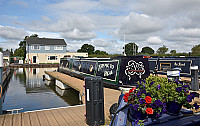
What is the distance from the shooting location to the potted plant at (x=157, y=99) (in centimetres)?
205

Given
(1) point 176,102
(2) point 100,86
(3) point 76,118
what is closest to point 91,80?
(2) point 100,86

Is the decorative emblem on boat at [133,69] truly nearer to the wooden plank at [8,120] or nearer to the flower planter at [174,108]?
the wooden plank at [8,120]

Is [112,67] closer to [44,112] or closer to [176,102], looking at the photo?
[44,112]

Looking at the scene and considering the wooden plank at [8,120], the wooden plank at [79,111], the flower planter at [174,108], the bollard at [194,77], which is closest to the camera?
the flower planter at [174,108]

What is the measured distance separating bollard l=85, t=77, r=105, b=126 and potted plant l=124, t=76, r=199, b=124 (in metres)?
1.98

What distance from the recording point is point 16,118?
4801 mm

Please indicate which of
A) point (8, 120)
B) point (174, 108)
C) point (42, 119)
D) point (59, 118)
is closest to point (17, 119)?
point (8, 120)

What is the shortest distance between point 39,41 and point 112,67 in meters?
43.3

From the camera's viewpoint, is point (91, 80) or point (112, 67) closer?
point (91, 80)

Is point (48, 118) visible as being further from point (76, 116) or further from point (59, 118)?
point (76, 116)

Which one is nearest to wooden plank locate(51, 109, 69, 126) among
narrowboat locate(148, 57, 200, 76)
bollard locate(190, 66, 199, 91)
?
bollard locate(190, 66, 199, 91)

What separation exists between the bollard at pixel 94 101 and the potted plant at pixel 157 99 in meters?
1.98

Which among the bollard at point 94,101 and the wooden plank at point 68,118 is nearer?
the bollard at point 94,101

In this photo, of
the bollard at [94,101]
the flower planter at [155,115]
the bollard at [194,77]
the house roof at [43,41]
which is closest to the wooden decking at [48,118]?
the bollard at [94,101]
